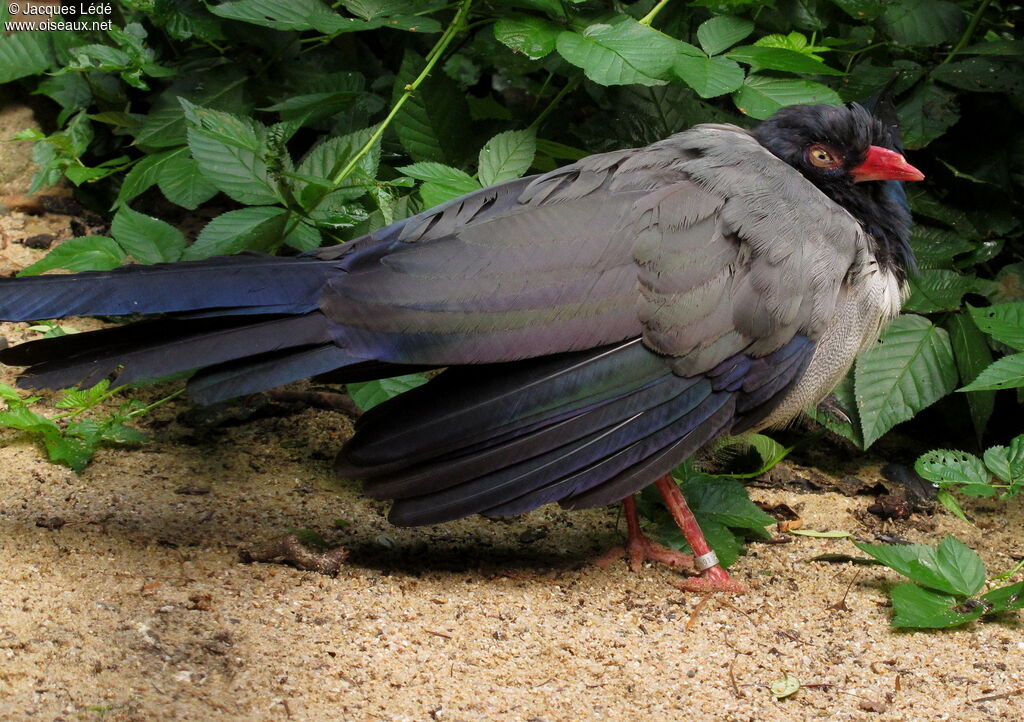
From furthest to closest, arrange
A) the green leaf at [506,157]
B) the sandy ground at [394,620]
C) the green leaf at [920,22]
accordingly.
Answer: the green leaf at [920,22] < the green leaf at [506,157] < the sandy ground at [394,620]

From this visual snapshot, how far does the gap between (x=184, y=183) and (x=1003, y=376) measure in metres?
3.00

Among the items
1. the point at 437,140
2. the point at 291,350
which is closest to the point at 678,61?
the point at 437,140

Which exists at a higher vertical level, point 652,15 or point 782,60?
point 652,15

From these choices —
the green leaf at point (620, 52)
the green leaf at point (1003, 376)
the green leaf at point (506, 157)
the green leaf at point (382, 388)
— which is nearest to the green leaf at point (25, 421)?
the green leaf at point (382, 388)

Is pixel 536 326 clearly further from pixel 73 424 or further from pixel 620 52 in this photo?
pixel 73 424

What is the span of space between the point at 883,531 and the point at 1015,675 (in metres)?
1.06

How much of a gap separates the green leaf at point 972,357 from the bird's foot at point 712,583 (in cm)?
134

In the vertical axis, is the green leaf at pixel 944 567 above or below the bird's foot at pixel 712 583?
above

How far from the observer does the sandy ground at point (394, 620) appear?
8.02 ft

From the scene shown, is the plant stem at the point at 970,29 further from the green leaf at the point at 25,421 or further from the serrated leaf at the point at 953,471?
the green leaf at the point at 25,421

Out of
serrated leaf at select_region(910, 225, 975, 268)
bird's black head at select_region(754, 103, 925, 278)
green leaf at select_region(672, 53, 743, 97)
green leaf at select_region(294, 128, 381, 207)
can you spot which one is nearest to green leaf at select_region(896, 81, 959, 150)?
serrated leaf at select_region(910, 225, 975, 268)

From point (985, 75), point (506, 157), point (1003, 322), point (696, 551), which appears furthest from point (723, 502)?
point (985, 75)

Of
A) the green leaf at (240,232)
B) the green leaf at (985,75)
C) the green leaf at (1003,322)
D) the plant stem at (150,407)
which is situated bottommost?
the plant stem at (150,407)

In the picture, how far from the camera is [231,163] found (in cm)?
372
